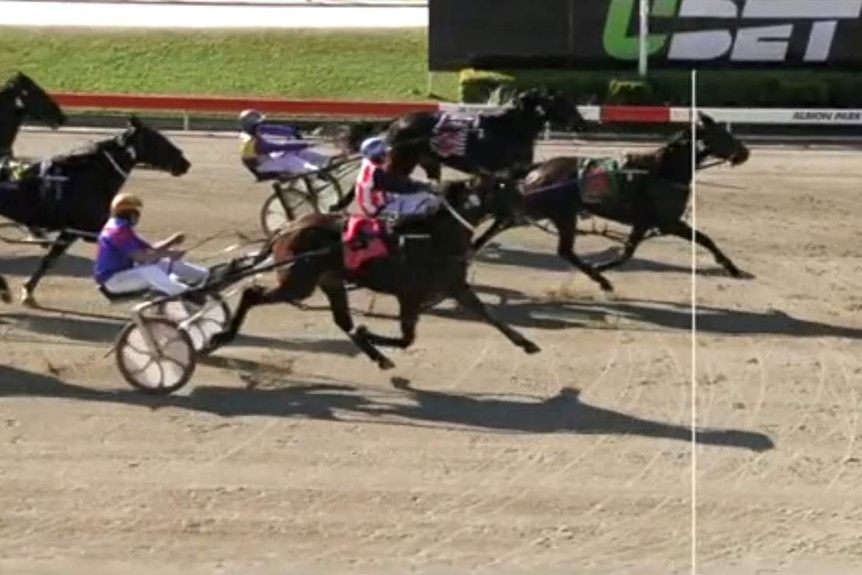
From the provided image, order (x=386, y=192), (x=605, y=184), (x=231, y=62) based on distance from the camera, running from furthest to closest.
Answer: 1. (x=231, y=62)
2. (x=605, y=184)
3. (x=386, y=192)

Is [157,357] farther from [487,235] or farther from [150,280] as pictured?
[487,235]

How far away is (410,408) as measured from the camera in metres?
13.3

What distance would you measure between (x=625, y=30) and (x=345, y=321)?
12092 mm

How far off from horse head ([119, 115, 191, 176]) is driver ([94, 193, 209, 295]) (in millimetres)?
2043

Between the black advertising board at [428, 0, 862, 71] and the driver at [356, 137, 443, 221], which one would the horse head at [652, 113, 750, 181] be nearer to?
the driver at [356, 137, 443, 221]

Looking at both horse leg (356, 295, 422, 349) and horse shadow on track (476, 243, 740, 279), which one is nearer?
horse leg (356, 295, 422, 349)

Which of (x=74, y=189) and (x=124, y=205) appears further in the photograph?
(x=74, y=189)

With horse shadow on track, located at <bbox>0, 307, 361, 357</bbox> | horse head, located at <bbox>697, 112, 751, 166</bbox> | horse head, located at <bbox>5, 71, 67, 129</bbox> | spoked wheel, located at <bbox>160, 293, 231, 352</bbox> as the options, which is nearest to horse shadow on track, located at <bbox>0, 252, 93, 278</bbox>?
horse shadow on track, located at <bbox>0, 307, 361, 357</bbox>

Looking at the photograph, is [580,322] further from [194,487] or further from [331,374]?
[194,487]

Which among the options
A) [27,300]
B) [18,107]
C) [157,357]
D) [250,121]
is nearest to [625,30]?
[250,121]

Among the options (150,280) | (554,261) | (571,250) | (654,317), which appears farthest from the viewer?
(554,261)

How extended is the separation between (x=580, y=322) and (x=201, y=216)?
5.27 metres

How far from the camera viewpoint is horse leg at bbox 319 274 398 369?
44.9 feet

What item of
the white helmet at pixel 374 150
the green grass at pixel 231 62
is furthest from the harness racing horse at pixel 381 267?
the green grass at pixel 231 62
